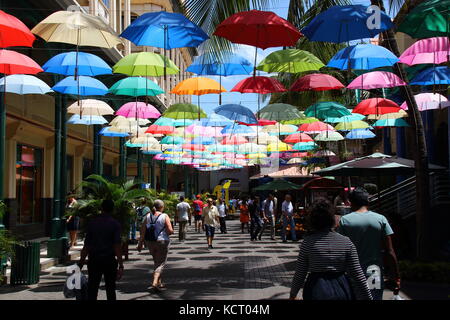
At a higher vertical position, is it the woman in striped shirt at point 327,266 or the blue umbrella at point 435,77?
the blue umbrella at point 435,77

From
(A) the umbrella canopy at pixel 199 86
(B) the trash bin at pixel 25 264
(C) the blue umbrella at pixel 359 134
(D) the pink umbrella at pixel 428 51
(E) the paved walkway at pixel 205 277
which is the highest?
(D) the pink umbrella at pixel 428 51

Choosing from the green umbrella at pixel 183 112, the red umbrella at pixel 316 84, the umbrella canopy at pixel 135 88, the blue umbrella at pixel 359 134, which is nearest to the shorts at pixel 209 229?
the green umbrella at pixel 183 112

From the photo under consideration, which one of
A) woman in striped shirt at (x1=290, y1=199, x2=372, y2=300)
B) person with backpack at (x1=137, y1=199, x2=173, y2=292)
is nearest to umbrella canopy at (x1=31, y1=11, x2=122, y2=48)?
person with backpack at (x1=137, y1=199, x2=173, y2=292)

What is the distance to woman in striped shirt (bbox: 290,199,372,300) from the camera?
15.2 feet

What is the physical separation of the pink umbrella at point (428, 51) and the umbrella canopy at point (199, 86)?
16.7ft

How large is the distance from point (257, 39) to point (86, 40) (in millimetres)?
3544

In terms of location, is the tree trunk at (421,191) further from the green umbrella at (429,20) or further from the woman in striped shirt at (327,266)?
the woman in striped shirt at (327,266)

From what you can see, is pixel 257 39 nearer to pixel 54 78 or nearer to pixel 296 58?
pixel 296 58

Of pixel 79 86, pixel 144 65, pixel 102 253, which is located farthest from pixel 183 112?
pixel 102 253

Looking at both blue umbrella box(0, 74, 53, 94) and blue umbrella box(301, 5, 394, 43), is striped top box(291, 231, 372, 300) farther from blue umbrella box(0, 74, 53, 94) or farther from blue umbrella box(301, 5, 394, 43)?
blue umbrella box(0, 74, 53, 94)

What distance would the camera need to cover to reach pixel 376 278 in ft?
18.5

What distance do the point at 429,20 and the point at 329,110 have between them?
7.86 m

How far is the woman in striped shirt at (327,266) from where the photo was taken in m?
4.64

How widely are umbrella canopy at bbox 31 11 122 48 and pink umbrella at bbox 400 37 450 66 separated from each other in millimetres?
6671
